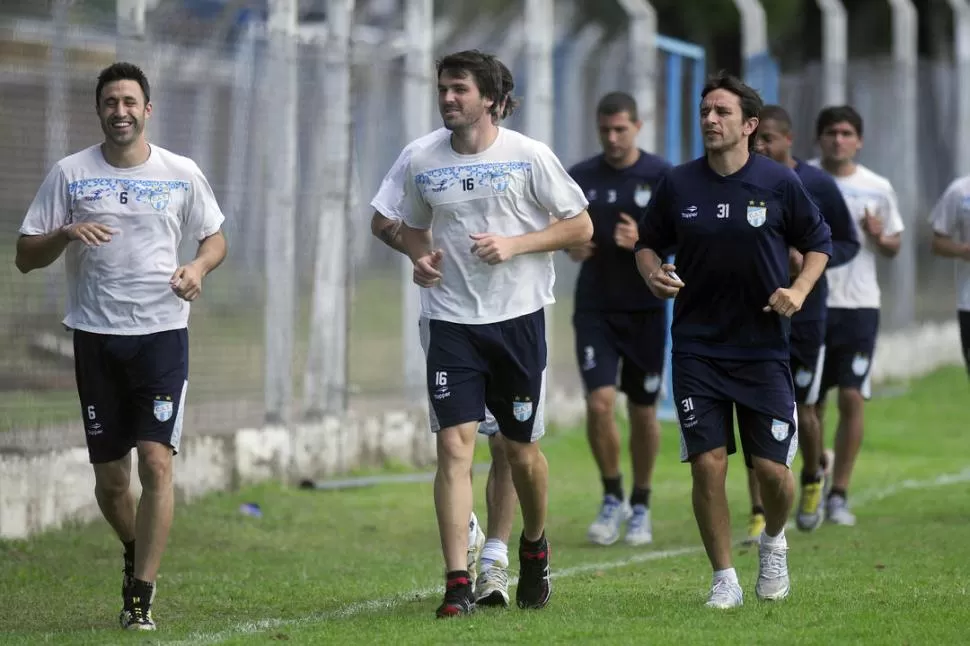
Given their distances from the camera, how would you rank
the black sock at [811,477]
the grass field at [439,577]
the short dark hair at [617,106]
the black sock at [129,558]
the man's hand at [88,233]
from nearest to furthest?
the grass field at [439,577] < the man's hand at [88,233] < the black sock at [129,558] < the short dark hair at [617,106] < the black sock at [811,477]

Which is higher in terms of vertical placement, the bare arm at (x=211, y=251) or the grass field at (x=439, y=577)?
the bare arm at (x=211, y=251)

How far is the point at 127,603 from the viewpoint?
24.5ft

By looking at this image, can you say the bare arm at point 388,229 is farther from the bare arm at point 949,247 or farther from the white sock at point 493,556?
the bare arm at point 949,247

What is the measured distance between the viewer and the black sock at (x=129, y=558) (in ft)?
25.9

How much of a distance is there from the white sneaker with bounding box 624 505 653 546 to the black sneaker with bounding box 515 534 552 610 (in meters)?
2.77

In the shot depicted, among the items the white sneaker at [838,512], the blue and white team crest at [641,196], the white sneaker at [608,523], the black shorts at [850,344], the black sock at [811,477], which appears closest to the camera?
the white sneaker at [608,523]

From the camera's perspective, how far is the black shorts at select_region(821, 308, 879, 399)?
37.7 feet

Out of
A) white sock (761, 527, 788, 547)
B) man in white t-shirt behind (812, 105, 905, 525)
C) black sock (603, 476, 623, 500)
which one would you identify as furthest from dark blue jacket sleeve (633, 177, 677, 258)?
man in white t-shirt behind (812, 105, 905, 525)

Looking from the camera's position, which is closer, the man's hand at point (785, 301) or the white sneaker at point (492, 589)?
the man's hand at point (785, 301)

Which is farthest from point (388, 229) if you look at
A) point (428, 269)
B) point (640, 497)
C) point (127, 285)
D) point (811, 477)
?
point (811, 477)

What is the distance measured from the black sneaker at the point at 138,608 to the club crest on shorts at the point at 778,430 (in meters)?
2.69

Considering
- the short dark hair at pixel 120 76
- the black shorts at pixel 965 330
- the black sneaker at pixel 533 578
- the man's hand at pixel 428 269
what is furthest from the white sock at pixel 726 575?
the black shorts at pixel 965 330

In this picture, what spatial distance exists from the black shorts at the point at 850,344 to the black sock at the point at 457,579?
4.69 metres

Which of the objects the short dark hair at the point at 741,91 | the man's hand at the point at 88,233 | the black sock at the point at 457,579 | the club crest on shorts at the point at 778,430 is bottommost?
the black sock at the point at 457,579
